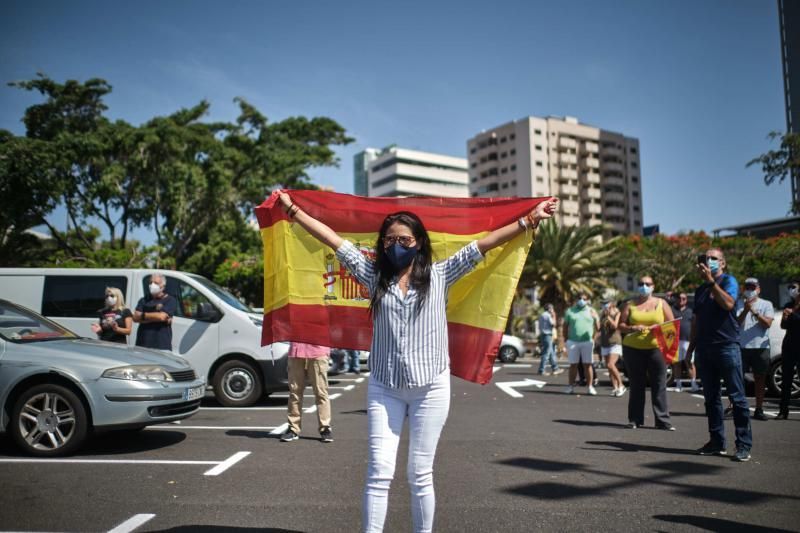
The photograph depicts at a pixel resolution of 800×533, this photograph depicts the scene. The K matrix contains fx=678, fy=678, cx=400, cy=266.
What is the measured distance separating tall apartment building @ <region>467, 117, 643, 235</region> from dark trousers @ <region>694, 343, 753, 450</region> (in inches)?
3617

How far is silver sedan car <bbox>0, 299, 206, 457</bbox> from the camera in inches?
261

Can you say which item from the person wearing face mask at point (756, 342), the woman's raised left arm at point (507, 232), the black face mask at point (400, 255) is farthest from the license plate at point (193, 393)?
the person wearing face mask at point (756, 342)

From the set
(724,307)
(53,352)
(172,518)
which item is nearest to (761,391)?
(724,307)

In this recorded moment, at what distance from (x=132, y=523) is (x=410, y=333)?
8.11 feet

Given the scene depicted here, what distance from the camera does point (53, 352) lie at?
22.2 ft

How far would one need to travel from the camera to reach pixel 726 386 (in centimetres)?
692

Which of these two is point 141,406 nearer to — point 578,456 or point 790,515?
point 578,456

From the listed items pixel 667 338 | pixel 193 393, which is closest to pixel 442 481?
pixel 193 393

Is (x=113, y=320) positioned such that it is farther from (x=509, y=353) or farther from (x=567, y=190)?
(x=567, y=190)

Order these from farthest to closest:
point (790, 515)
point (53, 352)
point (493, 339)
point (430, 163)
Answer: point (430, 163)
point (53, 352)
point (790, 515)
point (493, 339)

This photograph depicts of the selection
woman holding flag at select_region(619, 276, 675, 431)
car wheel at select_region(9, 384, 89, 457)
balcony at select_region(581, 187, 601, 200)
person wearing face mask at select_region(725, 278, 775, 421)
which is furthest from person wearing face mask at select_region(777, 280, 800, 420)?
balcony at select_region(581, 187, 601, 200)

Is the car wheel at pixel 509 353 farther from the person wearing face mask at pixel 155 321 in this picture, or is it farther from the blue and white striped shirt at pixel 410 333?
the blue and white striped shirt at pixel 410 333

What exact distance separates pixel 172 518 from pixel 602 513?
118 inches

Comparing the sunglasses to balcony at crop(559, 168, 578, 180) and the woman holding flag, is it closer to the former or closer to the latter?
the woman holding flag
